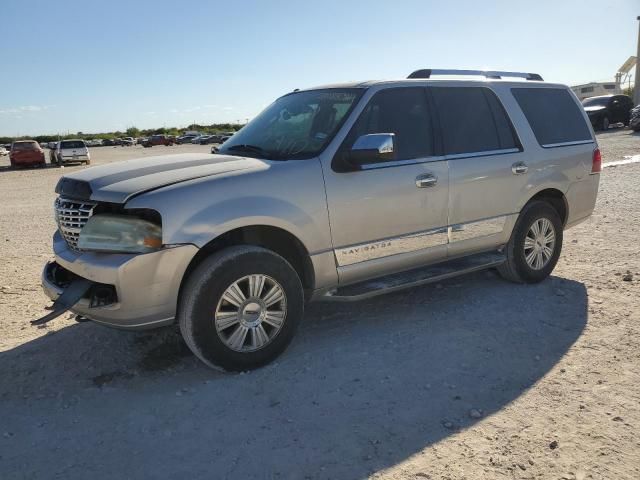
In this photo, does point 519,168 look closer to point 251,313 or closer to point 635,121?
point 251,313

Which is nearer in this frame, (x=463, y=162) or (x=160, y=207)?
(x=160, y=207)

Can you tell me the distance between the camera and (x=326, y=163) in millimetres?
4020

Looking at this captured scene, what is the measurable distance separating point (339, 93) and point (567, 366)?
106 inches

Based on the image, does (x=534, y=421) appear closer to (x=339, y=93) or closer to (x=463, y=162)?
(x=463, y=162)

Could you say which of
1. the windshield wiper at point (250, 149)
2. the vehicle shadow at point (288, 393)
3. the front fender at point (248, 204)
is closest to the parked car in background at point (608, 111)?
the vehicle shadow at point (288, 393)

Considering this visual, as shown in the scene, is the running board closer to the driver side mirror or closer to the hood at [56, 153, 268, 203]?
the driver side mirror

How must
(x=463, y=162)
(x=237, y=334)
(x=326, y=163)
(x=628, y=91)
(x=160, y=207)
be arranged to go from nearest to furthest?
(x=160, y=207) < (x=237, y=334) < (x=326, y=163) < (x=463, y=162) < (x=628, y=91)

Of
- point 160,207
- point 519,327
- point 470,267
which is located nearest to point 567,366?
point 519,327

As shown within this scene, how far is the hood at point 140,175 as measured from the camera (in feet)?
11.5

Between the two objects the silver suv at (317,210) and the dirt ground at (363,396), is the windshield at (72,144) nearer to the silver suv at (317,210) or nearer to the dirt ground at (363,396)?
the dirt ground at (363,396)

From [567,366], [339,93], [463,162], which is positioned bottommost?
[567,366]

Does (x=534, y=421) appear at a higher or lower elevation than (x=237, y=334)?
lower

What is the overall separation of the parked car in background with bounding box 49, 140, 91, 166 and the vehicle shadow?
90.1 ft

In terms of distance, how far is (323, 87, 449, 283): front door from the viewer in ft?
13.5
